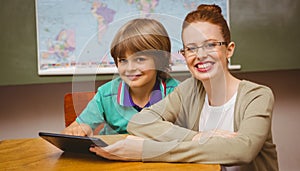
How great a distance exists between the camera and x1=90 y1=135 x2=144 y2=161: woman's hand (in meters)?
0.96

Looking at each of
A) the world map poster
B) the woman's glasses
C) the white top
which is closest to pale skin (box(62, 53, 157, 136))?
the woman's glasses

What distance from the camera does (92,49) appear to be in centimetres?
89

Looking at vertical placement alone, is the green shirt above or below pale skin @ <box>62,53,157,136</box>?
below

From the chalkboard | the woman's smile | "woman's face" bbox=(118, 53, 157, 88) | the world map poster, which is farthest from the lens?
the chalkboard

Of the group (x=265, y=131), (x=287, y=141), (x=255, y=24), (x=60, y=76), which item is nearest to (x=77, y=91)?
(x=265, y=131)

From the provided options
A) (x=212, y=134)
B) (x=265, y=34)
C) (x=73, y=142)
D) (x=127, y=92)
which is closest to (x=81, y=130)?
(x=73, y=142)

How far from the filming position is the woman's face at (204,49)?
952 millimetres

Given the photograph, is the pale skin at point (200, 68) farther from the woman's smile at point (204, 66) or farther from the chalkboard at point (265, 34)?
the chalkboard at point (265, 34)

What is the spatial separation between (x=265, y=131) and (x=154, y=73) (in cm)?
32

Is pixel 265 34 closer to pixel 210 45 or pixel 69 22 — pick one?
pixel 69 22

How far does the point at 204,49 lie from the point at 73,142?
0.40 metres

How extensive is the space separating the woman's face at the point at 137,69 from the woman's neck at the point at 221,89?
0.22m

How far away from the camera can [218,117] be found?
3.75 ft

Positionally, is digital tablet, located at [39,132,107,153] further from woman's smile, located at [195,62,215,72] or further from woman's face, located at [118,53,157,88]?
woman's smile, located at [195,62,215,72]
